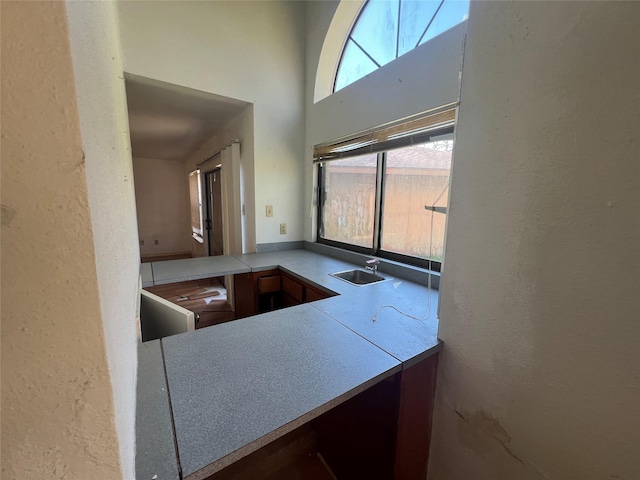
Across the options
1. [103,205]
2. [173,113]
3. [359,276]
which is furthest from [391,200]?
[173,113]

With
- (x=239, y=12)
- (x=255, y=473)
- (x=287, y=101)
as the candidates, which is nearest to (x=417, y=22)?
(x=287, y=101)

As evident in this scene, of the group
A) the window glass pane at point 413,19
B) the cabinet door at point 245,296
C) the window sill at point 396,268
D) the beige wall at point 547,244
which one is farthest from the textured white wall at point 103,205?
the window glass pane at point 413,19

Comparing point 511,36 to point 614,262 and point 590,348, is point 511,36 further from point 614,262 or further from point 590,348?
point 590,348

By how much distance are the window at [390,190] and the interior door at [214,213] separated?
1617 millimetres

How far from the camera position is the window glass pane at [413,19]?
5.07ft

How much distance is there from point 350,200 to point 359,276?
644mm

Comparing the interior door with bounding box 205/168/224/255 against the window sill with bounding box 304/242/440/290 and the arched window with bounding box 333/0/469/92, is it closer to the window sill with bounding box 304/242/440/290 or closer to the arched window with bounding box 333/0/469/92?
the window sill with bounding box 304/242/440/290

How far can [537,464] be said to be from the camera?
735 mm

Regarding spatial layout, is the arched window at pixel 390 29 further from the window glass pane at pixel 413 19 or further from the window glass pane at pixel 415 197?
the window glass pane at pixel 415 197

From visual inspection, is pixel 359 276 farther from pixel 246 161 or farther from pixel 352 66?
pixel 352 66

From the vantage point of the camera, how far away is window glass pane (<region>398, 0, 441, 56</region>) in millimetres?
1544

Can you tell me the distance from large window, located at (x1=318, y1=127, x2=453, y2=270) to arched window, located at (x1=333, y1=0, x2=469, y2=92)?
62cm

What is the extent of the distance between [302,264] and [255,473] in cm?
121

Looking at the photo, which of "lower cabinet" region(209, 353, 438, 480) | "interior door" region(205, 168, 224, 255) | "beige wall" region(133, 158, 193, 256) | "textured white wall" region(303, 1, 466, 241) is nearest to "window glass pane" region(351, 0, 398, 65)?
"textured white wall" region(303, 1, 466, 241)
